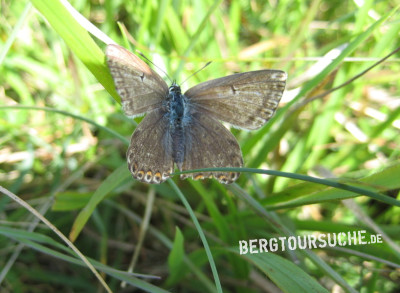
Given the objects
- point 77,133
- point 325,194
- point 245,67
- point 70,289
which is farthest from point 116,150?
point 325,194

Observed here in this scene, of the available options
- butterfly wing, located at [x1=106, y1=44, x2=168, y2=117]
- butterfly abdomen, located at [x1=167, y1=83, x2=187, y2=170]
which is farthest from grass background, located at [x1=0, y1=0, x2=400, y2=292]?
butterfly abdomen, located at [x1=167, y1=83, x2=187, y2=170]

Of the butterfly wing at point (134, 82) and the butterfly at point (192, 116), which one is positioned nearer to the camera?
the butterfly wing at point (134, 82)

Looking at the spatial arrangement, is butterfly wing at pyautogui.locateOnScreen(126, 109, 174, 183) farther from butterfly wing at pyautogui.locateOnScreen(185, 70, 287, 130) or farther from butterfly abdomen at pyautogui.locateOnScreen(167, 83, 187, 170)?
butterfly wing at pyautogui.locateOnScreen(185, 70, 287, 130)

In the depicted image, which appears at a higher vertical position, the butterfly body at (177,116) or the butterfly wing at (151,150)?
the butterfly body at (177,116)

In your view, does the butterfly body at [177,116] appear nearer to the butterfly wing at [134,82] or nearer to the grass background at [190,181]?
the butterfly wing at [134,82]

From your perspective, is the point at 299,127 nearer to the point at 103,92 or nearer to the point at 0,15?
the point at 103,92

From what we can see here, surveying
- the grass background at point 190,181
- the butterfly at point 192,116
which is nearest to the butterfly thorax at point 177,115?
the butterfly at point 192,116
